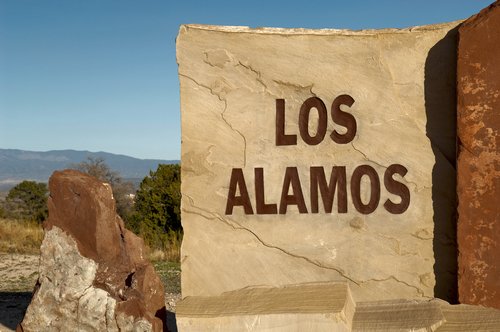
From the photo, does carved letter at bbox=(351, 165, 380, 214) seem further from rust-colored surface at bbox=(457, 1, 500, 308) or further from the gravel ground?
the gravel ground

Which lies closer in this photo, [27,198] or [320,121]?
[320,121]

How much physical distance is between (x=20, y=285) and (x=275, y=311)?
620cm

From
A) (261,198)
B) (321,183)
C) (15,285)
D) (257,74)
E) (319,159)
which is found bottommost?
(15,285)

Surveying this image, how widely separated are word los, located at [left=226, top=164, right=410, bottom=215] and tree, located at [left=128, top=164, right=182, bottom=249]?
27.6 feet

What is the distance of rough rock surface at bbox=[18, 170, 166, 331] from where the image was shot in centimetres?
488

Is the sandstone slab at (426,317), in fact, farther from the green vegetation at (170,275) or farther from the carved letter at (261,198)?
the green vegetation at (170,275)

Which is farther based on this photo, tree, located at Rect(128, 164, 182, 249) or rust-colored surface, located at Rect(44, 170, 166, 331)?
tree, located at Rect(128, 164, 182, 249)

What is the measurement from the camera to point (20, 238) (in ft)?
43.5

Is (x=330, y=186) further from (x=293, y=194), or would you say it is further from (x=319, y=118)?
(x=319, y=118)

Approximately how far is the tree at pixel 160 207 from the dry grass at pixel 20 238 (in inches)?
78.4

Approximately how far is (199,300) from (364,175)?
1.39 metres

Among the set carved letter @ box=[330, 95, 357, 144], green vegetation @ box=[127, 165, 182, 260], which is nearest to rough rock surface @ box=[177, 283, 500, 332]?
carved letter @ box=[330, 95, 357, 144]

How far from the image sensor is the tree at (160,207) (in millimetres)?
13344

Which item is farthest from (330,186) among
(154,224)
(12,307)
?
(154,224)
